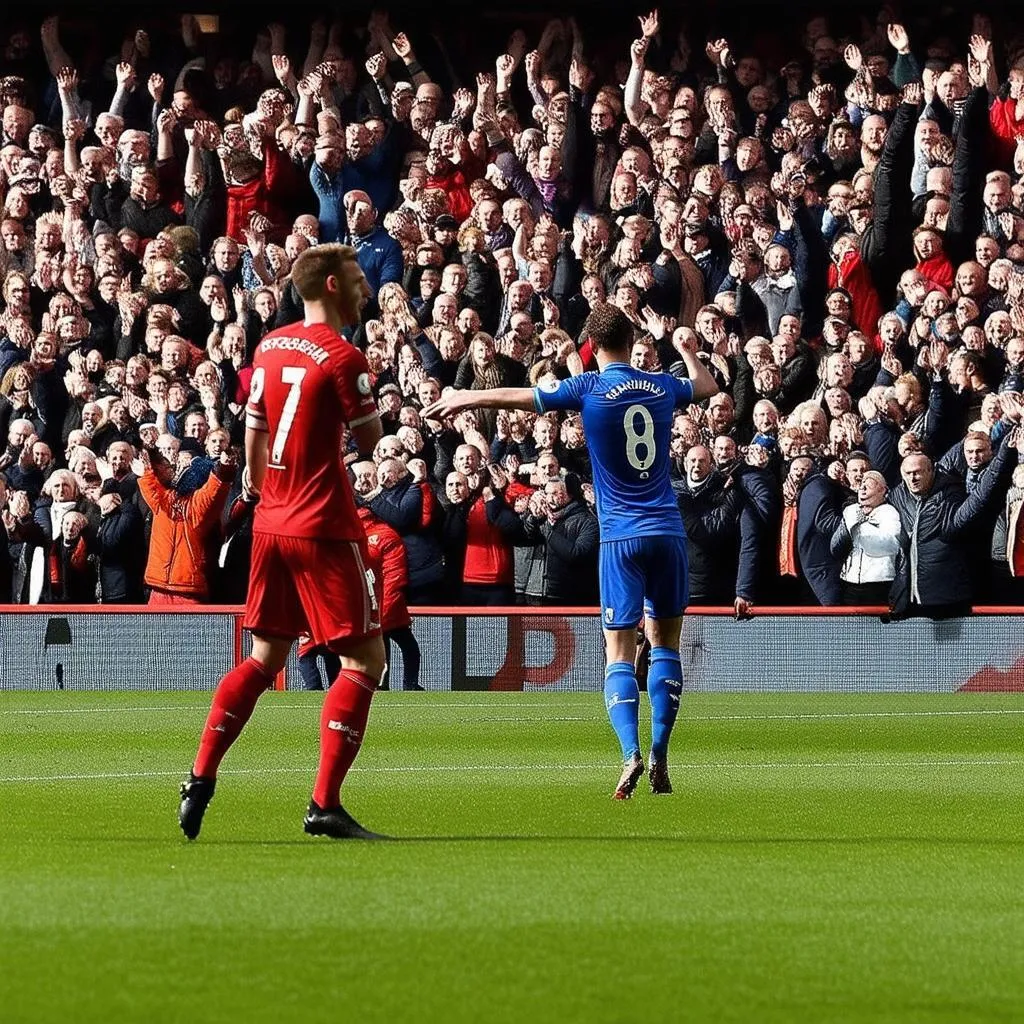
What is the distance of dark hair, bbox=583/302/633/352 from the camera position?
32.6 ft

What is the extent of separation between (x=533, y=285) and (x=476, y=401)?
1171 centimetres

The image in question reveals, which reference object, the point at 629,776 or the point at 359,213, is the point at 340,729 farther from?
the point at 359,213

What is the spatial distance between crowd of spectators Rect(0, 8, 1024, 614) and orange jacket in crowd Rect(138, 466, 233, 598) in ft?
0.11

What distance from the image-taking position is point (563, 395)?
9.82 metres

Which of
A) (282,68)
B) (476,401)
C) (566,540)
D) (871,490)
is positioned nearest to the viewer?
(476,401)

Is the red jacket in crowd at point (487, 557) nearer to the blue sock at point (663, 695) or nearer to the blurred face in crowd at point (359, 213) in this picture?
the blurred face in crowd at point (359, 213)

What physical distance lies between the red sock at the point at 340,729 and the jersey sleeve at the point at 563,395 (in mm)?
2024

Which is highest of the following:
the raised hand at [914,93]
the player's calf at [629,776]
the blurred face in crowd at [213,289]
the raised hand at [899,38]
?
the raised hand at [899,38]

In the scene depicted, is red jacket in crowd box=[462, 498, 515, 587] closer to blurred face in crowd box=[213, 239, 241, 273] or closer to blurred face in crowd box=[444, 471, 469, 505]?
blurred face in crowd box=[444, 471, 469, 505]

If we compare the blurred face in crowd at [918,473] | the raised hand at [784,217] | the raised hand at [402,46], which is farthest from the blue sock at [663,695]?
the raised hand at [402,46]

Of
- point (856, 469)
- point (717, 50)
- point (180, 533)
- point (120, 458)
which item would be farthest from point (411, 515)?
point (717, 50)

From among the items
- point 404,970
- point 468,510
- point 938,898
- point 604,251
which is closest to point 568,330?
point 604,251

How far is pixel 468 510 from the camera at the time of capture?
19.3 metres

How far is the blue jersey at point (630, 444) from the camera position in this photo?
9.96 m
